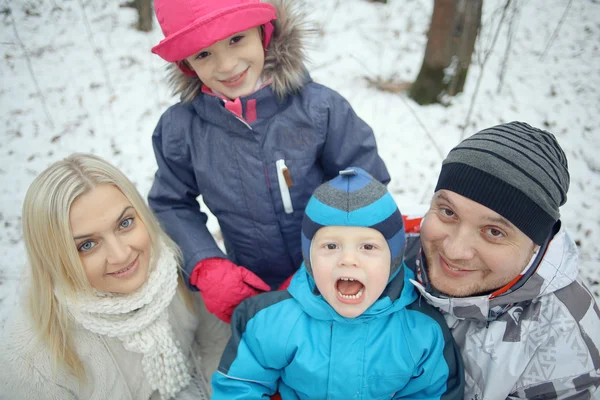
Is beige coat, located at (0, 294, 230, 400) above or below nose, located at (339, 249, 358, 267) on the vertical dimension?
below

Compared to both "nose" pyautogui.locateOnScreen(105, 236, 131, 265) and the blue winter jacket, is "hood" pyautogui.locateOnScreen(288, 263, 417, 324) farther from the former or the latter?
"nose" pyautogui.locateOnScreen(105, 236, 131, 265)

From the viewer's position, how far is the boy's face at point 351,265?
1.54m

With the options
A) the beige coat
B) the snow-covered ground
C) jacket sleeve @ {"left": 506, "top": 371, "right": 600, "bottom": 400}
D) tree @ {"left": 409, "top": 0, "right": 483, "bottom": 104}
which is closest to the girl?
the beige coat

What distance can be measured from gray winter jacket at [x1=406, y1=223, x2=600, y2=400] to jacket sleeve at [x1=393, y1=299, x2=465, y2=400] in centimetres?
9

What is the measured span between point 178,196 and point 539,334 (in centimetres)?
190

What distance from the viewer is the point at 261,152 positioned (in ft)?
6.38

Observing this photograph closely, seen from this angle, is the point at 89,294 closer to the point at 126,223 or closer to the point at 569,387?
the point at 126,223

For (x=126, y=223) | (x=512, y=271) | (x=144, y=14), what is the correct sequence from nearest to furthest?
(x=512, y=271)
(x=126, y=223)
(x=144, y=14)

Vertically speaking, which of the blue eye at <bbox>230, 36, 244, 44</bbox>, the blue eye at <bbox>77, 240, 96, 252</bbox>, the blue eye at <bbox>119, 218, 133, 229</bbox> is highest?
the blue eye at <bbox>230, 36, 244, 44</bbox>

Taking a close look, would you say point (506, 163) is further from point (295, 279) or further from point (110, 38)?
point (110, 38)

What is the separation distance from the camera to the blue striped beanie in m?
1.56

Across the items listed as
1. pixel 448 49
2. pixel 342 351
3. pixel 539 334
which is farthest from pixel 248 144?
pixel 448 49

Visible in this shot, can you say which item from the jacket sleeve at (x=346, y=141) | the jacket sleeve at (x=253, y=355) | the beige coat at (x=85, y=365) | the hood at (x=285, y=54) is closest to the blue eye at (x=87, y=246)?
the beige coat at (x=85, y=365)

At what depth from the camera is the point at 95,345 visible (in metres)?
1.76
